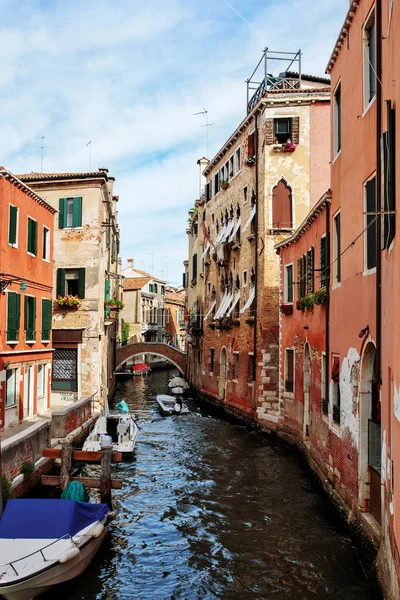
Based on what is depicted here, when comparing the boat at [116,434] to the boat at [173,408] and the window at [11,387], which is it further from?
the boat at [173,408]

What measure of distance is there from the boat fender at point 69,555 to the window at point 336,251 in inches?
271

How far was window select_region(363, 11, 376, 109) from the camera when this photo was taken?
9281 millimetres

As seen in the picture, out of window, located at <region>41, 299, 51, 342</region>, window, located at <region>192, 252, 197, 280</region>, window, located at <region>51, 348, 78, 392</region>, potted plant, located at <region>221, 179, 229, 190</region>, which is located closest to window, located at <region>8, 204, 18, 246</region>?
window, located at <region>41, 299, 51, 342</region>

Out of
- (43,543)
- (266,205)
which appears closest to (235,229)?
(266,205)

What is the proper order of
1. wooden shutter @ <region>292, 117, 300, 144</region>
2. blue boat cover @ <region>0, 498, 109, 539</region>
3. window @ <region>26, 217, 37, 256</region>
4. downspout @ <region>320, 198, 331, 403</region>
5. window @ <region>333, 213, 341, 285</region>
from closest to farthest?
blue boat cover @ <region>0, 498, 109, 539</region>
window @ <region>333, 213, 341, 285</region>
downspout @ <region>320, 198, 331, 403</region>
window @ <region>26, 217, 37, 256</region>
wooden shutter @ <region>292, 117, 300, 144</region>

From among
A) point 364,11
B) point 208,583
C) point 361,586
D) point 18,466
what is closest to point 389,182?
point 364,11

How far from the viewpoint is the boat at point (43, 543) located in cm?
771

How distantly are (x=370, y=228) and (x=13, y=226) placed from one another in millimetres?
11132

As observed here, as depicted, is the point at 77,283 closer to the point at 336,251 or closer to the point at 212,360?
the point at 212,360

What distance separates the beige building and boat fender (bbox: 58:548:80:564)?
50.6 ft

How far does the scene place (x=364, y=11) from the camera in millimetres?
9625

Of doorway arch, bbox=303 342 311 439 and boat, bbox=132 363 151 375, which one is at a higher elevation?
doorway arch, bbox=303 342 311 439

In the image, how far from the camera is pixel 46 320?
20.4 metres

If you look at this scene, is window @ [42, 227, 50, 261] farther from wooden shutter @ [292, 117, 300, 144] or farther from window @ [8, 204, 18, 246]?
wooden shutter @ [292, 117, 300, 144]
